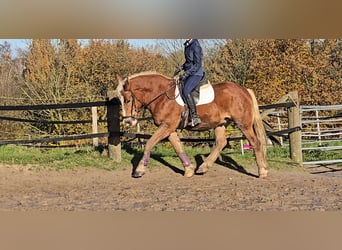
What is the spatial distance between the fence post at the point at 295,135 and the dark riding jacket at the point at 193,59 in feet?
3.93

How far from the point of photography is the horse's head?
388cm

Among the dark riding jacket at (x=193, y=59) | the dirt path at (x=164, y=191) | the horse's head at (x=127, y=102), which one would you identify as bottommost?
the dirt path at (x=164, y=191)

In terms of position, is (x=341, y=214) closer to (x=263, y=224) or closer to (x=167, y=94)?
(x=263, y=224)

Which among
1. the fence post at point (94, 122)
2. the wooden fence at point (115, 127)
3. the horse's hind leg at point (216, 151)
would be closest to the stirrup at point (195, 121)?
the horse's hind leg at point (216, 151)

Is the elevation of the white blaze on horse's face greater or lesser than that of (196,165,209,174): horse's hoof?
greater

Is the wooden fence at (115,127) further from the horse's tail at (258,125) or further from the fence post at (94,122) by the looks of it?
the horse's tail at (258,125)

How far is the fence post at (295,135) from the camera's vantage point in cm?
469

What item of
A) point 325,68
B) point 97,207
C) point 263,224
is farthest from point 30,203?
point 325,68

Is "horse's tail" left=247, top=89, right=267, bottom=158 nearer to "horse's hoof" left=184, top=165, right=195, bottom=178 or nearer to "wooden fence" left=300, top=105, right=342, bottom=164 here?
"horse's hoof" left=184, top=165, right=195, bottom=178

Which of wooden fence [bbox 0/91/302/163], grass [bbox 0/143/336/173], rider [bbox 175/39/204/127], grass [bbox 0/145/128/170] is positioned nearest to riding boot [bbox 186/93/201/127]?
rider [bbox 175/39/204/127]

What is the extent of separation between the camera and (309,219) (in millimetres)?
2963

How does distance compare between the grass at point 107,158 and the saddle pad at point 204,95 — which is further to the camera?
the grass at point 107,158

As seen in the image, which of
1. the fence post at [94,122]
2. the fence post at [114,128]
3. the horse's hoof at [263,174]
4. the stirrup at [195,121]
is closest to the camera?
the stirrup at [195,121]

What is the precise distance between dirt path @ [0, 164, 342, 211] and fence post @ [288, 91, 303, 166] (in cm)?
32
